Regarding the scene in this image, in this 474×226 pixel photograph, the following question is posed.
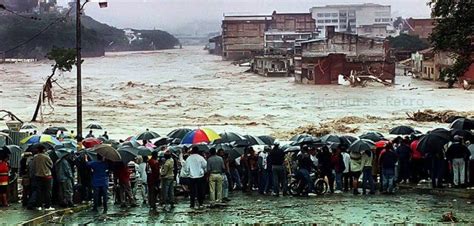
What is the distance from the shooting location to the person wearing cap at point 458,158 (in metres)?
12.0

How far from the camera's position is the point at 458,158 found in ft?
39.4

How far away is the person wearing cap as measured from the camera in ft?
39.4

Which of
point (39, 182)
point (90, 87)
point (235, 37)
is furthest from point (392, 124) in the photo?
point (235, 37)

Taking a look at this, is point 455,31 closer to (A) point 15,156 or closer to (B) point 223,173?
(B) point 223,173

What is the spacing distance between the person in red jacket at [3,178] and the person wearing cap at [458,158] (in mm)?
7020

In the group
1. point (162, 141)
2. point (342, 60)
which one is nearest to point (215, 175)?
point (162, 141)

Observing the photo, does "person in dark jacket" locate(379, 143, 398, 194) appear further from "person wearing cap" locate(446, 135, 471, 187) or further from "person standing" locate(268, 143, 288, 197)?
"person standing" locate(268, 143, 288, 197)

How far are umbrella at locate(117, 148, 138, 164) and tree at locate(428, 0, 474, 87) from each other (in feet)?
21.1

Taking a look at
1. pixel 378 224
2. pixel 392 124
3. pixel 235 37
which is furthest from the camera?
pixel 235 37

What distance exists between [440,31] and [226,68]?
3569 inches

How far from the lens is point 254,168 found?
1311cm

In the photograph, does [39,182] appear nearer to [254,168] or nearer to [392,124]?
[254,168]

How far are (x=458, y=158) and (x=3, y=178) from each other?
716 cm

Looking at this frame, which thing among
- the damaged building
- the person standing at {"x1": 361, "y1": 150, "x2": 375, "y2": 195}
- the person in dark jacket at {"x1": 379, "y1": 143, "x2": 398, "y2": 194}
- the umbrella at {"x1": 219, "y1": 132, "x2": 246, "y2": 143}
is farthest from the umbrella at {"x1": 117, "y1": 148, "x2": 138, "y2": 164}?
the damaged building
